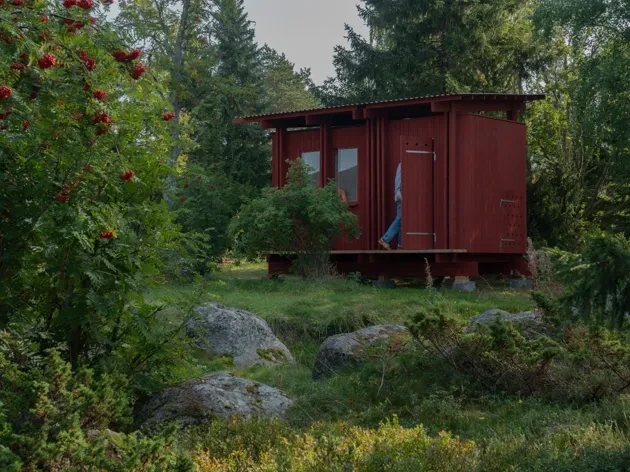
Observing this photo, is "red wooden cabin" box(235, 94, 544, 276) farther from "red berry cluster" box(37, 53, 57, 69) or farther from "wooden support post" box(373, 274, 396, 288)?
"red berry cluster" box(37, 53, 57, 69)

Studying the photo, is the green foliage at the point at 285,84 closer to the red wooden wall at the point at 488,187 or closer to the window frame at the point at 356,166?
the window frame at the point at 356,166

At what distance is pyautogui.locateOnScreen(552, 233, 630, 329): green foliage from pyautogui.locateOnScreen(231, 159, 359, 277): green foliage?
11079 mm

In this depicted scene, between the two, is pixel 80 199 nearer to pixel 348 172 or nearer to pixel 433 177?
pixel 433 177

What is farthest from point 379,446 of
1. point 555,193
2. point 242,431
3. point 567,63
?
point 567,63

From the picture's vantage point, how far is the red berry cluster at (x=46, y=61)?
18.0 ft

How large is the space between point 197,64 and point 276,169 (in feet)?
14.4

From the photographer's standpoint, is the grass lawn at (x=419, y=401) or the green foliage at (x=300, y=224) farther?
the green foliage at (x=300, y=224)

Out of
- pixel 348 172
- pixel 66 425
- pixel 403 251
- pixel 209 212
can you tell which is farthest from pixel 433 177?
pixel 66 425

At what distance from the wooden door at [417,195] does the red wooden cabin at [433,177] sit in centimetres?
2

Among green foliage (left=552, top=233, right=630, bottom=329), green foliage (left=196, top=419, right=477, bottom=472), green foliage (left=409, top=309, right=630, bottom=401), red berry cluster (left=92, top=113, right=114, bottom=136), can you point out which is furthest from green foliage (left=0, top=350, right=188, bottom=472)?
green foliage (left=409, top=309, right=630, bottom=401)

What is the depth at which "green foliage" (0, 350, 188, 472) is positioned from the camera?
16.0ft

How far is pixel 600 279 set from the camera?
520 cm

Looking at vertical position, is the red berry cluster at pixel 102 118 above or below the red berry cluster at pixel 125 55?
below

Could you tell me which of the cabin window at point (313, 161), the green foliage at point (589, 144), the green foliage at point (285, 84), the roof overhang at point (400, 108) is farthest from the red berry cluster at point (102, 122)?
the green foliage at point (285, 84)
